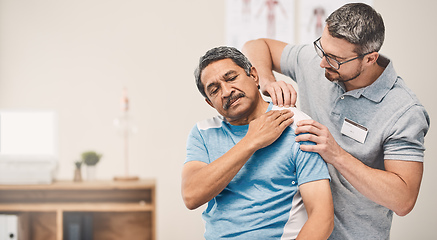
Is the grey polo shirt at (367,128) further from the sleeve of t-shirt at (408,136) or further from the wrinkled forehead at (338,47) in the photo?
the wrinkled forehead at (338,47)

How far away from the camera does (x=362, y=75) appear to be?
1636 millimetres

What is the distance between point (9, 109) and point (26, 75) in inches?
12.9

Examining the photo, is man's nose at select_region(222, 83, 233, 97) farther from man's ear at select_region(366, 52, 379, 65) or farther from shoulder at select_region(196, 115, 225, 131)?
man's ear at select_region(366, 52, 379, 65)

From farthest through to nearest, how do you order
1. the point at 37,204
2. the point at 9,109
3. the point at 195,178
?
the point at 9,109
the point at 37,204
the point at 195,178

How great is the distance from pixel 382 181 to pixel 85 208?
95.3 inches

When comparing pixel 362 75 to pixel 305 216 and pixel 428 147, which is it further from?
pixel 428 147

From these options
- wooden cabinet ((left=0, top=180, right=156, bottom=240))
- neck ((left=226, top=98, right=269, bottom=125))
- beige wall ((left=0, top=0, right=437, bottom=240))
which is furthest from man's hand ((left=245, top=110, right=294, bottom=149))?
beige wall ((left=0, top=0, right=437, bottom=240))

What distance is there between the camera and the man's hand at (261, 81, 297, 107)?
1.59m

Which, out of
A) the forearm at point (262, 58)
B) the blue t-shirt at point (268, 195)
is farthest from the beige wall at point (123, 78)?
the blue t-shirt at point (268, 195)

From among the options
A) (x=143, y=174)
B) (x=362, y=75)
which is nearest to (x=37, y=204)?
(x=143, y=174)

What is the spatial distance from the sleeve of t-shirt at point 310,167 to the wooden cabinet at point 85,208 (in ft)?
6.49

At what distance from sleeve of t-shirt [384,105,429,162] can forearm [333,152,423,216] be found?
3cm

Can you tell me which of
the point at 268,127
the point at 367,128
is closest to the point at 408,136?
the point at 367,128

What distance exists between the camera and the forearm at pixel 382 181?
1.48 metres
